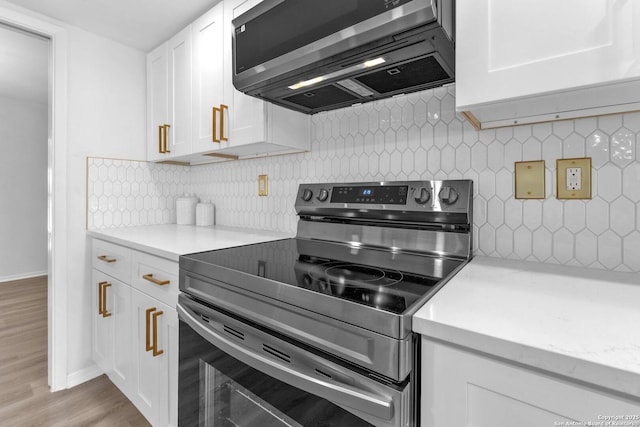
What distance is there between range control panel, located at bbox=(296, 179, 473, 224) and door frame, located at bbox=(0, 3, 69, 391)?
5.11 feet

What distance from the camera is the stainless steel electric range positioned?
2.11 ft

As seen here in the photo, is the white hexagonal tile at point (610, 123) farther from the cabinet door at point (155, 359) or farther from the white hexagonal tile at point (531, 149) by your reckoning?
the cabinet door at point (155, 359)

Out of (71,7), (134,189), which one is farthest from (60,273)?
(71,7)

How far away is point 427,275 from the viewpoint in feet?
2.99

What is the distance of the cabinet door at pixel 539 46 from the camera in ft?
2.22

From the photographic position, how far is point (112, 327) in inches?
70.9

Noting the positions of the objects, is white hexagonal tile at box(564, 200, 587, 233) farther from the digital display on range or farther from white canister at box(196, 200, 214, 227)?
white canister at box(196, 200, 214, 227)

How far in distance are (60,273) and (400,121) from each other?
2.21m

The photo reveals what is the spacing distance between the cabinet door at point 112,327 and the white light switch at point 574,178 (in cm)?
196

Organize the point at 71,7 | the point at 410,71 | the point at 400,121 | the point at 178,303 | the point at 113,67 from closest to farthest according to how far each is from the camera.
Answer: the point at 410,71
the point at 178,303
the point at 400,121
the point at 71,7
the point at 113,67

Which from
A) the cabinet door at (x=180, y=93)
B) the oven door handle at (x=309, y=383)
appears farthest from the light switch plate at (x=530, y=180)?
the cabinet door at (x=180, y=93)

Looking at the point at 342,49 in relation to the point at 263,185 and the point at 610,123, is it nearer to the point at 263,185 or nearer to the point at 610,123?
the point at 610,123

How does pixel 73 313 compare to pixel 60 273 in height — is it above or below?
below

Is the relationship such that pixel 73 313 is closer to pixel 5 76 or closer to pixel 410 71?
pixel 410 71
